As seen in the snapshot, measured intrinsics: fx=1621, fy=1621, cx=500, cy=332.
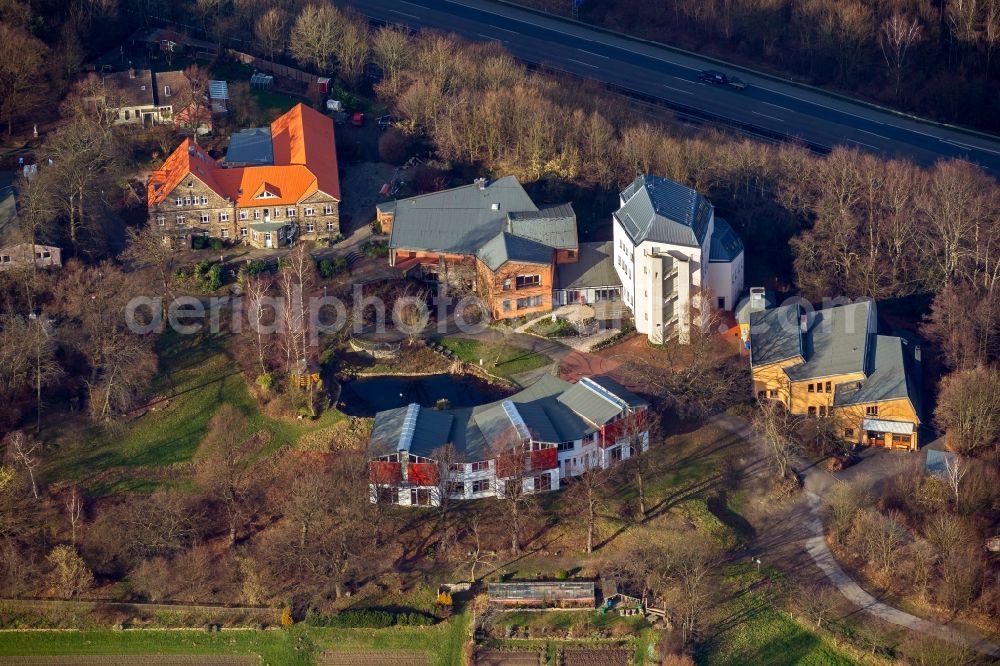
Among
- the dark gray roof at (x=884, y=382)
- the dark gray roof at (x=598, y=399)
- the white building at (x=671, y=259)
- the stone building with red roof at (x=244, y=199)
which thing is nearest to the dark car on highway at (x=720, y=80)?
the white building at (x=671, y=259)

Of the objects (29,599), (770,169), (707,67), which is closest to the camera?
(29,599)

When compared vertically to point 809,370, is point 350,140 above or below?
above

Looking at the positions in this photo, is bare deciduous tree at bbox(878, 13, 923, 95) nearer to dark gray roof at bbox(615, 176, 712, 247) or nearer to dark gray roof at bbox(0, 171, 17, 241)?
dark gray roof at bbox(615, 176, 712, 247)

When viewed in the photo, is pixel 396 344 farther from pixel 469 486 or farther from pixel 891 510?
pixel 891 510

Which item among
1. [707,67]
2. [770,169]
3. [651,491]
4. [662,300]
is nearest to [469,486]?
[651,491]

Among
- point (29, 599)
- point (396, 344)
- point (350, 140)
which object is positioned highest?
point (350, 140)

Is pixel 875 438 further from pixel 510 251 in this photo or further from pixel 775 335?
pixel 510 251

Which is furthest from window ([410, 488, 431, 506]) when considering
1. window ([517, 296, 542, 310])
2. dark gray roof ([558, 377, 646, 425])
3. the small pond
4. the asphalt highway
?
the asphalt highway

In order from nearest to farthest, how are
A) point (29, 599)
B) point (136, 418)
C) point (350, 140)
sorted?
point (29, 599) → point (136, 418) → point (350, 140)

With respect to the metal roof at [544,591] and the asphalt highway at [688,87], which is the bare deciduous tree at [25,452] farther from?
the asphalt highway at [688,87]
